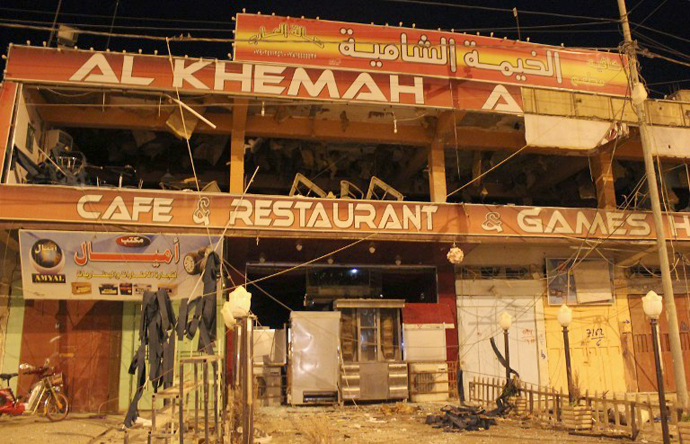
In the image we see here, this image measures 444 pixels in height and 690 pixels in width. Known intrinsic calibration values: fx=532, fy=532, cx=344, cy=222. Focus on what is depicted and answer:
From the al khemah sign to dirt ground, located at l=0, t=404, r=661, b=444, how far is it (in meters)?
4.92

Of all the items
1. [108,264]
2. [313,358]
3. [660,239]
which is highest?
[660,239]

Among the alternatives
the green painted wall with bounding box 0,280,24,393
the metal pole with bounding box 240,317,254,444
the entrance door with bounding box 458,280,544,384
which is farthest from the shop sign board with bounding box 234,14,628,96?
the metal pole with bounding box 240,317,254,444

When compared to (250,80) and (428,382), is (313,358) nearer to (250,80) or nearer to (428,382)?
(428,382)

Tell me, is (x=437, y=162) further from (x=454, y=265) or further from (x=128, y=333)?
(x=128, y=333)

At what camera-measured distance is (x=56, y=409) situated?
44.7 feet

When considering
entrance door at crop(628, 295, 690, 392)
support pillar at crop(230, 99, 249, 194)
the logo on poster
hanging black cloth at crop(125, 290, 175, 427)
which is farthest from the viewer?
entrance door at crop(628, 295, 690, 392)

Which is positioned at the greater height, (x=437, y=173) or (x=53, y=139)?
(x=53, y=139)

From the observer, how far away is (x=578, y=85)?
61.6 feet

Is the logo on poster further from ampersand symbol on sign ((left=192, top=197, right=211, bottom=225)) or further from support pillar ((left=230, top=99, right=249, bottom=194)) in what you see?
support pillar ((left=230, top=99, right=249, bottom=194))

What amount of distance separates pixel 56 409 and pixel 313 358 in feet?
22.2

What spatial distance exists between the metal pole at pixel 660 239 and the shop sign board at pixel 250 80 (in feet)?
11.6

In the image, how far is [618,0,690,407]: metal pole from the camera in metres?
12.1

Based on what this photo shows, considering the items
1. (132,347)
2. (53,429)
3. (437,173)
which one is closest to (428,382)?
(437,173)

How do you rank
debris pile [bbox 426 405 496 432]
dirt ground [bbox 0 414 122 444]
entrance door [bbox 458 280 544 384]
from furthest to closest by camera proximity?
entrance door [bbox 458 280 544 384] → debris pile [bbox 426 405 496 432] → dirt ground [bbox 0 414 122 444]
